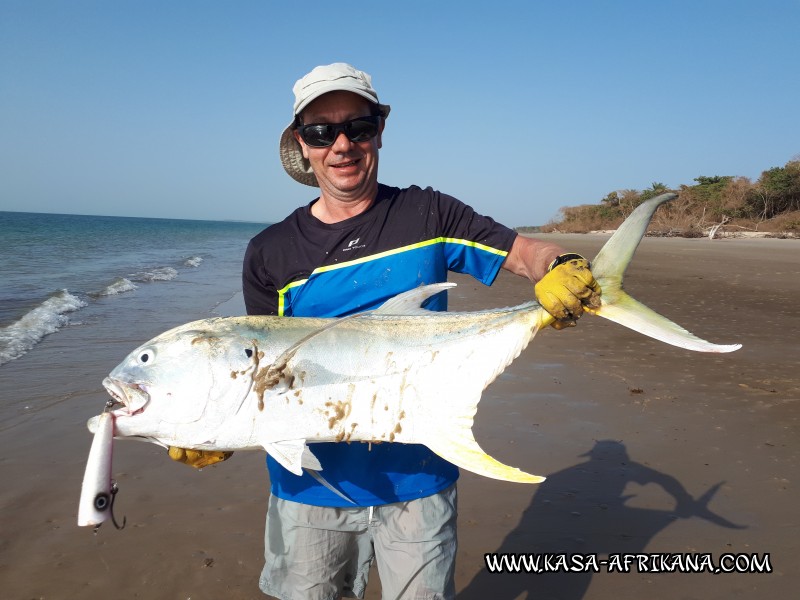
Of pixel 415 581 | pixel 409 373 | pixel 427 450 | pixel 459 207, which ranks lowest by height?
pixel 415 581

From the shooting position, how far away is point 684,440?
4.71m

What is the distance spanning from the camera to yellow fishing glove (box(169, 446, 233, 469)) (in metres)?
2.05

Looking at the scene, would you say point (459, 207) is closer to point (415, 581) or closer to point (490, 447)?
point (415, 581)

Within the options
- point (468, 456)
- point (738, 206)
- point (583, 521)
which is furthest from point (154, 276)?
point (738, 206)

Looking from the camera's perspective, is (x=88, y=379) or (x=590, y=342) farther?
(x=590, y=342)

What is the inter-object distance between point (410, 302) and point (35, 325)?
9.42 meters

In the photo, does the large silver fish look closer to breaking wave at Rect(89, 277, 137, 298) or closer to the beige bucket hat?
the beige bucket hat

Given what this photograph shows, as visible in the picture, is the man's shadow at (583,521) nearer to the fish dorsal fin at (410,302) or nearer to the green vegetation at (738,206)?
the fish dorsal fin at (410,302)

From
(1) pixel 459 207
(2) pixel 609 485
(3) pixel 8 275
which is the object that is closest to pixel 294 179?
(1) pixel 459 207

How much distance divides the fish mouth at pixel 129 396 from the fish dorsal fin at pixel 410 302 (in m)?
0.86

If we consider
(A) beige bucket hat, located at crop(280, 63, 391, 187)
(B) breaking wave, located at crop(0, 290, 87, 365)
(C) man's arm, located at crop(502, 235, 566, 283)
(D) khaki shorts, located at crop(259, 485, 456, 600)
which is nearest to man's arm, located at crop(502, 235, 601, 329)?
(C) man's arm, located at crop(502, 235, 566, 283)

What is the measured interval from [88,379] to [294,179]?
16.3ft

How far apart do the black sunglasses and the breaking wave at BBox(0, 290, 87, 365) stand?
6.89 metres

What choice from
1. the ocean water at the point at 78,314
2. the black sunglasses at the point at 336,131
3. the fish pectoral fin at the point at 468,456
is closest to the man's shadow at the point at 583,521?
the fish pectoral fin at the point at 468,456
